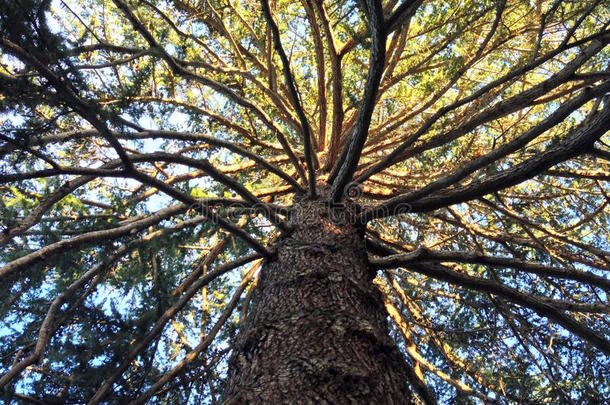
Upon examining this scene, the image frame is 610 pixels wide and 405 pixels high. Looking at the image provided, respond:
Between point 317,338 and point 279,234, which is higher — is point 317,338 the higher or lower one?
the lower one

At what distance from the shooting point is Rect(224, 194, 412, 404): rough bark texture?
5.81 feet

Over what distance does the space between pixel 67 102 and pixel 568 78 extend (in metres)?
2.91

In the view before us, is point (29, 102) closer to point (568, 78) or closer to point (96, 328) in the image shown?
point (96, 328)

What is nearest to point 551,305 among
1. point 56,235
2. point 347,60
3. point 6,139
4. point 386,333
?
point 386,333

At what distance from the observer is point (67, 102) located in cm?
206

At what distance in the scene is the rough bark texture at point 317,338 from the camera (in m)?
1.77

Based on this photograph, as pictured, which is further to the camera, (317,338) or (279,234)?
(279,234)

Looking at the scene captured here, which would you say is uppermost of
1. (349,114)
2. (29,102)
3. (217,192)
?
(349,114)

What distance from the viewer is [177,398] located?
3885 mm

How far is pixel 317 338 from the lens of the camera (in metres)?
2.07

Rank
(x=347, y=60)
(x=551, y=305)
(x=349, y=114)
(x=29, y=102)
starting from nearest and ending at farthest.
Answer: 1. (x=29, y=102)
2. (x=551, y=305)
3. (x=347, y=60)
4. (x=349, y=114)

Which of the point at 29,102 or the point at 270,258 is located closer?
the point at 29,102

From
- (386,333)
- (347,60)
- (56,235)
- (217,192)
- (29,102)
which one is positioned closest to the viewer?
(29,102)

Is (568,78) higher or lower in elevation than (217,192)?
lower
